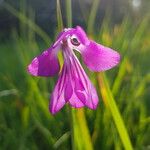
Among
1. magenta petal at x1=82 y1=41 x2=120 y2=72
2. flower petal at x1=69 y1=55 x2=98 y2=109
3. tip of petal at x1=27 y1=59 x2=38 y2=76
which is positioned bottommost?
flower petal at x1=69 y1=55 x2=98 y2=109

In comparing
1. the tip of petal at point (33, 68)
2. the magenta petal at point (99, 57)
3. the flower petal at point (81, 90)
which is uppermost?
the tip of petal at point (33, 68)

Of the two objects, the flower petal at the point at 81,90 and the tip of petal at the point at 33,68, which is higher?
the tip of petal at the point at 33,68

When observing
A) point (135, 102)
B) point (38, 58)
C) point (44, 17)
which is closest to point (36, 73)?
point (38, 58)

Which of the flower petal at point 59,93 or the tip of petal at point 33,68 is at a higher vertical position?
the tip of petal at point 33,68
